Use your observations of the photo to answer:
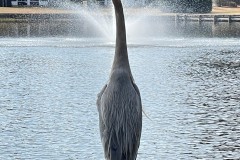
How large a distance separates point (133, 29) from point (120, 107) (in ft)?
149

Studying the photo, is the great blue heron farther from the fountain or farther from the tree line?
the tree line

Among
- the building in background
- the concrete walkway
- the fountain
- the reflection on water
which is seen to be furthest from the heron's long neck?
the building in background

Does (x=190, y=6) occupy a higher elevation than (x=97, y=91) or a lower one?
higher

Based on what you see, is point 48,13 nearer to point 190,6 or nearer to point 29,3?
point 29,3

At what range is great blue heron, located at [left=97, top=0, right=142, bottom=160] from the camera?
6.95m

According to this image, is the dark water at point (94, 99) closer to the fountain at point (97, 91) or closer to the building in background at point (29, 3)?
the fountain at point (97, 91)

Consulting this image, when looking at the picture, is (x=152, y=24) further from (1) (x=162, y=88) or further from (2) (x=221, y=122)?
(2) (x=221, y=122)

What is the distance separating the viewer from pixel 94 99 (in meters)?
21.5

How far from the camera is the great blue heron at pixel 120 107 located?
695cm

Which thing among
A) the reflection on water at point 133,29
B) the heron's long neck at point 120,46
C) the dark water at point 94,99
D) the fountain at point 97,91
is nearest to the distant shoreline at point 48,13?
the reflection on water at point 133,29

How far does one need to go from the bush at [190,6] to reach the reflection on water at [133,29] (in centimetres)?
672

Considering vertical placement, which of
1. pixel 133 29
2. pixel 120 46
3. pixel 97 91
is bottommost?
pixel 133 29

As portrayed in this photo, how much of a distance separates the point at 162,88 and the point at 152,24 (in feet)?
119

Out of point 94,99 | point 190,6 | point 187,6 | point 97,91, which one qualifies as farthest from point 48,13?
point 94,99
